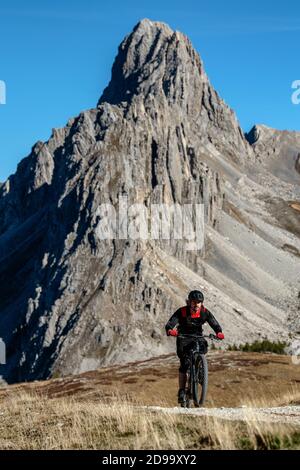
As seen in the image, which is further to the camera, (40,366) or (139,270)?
(139,270)

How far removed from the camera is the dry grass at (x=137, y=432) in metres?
10.4

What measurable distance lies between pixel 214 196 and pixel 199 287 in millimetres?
56646

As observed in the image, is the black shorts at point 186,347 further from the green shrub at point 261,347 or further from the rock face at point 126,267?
the rock face at point 126,267

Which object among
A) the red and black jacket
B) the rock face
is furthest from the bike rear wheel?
the rock face

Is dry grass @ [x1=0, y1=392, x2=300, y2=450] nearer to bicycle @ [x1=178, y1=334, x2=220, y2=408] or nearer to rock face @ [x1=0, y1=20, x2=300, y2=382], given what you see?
bicycle @ [x1=178, y1=334, x2=220, y2=408]

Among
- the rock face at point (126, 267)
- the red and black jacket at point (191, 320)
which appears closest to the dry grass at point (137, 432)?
the red and black jacket at point (191, 320)

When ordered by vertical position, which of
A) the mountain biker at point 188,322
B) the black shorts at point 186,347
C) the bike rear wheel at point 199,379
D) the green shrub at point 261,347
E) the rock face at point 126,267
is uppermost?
the rock face at point 126,267

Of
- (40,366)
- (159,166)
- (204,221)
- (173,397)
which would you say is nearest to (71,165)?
(159,166)

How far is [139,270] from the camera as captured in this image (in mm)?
107375

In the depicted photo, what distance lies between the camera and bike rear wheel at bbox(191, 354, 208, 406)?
17266mm

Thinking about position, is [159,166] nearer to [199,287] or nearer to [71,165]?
[71,165]

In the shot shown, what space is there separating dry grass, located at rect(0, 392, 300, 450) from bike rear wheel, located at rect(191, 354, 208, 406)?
3.02m

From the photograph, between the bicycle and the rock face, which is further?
the rock face

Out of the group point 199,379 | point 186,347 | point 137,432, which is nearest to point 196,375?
point 199,379
